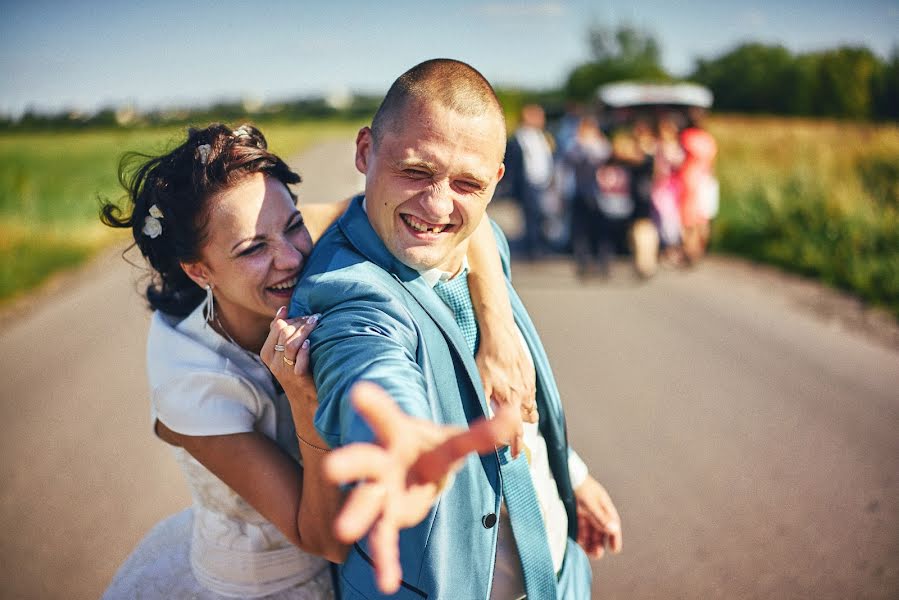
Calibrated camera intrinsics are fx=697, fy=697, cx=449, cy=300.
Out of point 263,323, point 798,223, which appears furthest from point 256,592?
point 798,223

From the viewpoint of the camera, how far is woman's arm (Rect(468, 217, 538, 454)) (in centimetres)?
176

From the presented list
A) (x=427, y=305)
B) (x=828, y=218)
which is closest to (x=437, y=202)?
(x=427, y=305)

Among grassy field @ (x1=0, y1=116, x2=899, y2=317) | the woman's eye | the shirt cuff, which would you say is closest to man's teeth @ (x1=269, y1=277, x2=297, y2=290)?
the woman's eye

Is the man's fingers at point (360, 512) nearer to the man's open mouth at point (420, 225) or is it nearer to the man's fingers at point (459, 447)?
the man's fingers at point (459, 447)

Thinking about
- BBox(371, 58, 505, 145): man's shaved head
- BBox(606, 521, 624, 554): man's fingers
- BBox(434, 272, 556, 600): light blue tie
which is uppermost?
BBox(371, 58, 505, 145): man's shaved head

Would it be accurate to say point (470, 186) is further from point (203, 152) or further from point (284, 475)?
point (284, 475)

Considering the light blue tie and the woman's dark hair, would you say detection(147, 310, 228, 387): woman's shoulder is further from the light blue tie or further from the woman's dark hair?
the light blue tie

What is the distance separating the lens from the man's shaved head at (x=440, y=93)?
156 centimetres

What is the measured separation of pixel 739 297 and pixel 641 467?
4.49 m

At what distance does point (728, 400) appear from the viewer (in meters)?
5.49

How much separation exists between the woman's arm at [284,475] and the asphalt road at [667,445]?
0.71 m

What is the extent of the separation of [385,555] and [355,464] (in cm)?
11

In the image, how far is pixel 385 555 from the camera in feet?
2.75

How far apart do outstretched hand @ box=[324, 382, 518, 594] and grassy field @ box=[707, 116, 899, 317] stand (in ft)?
25.6
